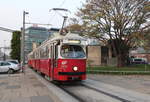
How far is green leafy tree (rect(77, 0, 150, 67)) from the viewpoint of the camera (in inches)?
1013

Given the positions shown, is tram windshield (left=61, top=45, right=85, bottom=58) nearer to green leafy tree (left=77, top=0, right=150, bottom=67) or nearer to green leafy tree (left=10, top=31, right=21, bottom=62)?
green leafy tree (left=77, top=0, right=150, bottom=67)

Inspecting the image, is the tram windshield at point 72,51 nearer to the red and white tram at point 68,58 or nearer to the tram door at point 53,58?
the red and white tram at point 68,58

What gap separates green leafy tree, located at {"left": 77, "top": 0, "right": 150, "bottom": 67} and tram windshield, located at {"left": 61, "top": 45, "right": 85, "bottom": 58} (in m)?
15.4

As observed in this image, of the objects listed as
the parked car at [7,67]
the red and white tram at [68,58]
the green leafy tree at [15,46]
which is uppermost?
the green leafy tree at [15,46]

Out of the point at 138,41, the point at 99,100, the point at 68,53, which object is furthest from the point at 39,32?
the point at 99,100

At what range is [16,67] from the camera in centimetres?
2394

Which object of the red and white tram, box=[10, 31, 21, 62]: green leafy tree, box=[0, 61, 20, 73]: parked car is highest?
box=[10, 31, 21, 62]: green leafy tree

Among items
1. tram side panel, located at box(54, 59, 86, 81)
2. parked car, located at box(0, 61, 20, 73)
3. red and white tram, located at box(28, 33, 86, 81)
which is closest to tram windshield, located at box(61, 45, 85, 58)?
red and white tram, located at box(28, 33, 86, 81)

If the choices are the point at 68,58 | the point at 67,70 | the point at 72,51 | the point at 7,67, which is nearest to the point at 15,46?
the point at 7,67

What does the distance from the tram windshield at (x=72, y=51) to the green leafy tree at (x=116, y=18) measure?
50.5 feet

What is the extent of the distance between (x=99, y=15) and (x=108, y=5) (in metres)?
2.21

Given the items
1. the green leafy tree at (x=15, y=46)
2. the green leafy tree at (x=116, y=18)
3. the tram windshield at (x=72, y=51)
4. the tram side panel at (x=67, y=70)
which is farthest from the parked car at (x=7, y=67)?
the green leafy tree at (x=15, y=46)

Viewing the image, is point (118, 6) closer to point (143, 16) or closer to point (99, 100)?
point (143, 16)

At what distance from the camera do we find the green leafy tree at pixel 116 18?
2572 cm
